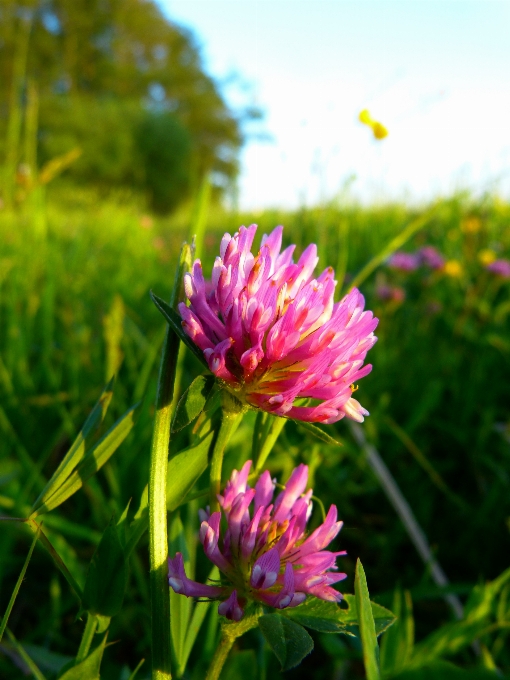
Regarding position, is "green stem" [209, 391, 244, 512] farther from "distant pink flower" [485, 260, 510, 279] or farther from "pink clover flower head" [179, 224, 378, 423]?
"distant pink flower" [485, 260, 510, 279]

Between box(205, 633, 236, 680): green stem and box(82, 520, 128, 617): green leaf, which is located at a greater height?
box(82, 520, 128, 617): green leaf

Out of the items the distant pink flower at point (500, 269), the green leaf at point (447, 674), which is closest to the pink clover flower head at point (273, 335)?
the green leaf at point (447, 674)

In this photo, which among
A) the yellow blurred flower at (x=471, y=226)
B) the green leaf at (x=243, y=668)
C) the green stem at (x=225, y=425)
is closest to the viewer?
the green stem at (x=225, y=425)

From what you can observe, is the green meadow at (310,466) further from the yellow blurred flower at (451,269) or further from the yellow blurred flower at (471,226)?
the yellow blurred flower at (471,226)

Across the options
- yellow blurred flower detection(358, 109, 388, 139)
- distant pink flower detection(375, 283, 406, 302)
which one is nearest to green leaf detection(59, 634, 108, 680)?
yellow blurred flower detection(358, 109, 388, 139)

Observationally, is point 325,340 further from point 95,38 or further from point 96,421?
point 95,38

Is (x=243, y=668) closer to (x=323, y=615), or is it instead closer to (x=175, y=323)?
(x=323, y=615)

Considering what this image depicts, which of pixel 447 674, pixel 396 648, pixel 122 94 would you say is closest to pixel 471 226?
pixel 396 648
